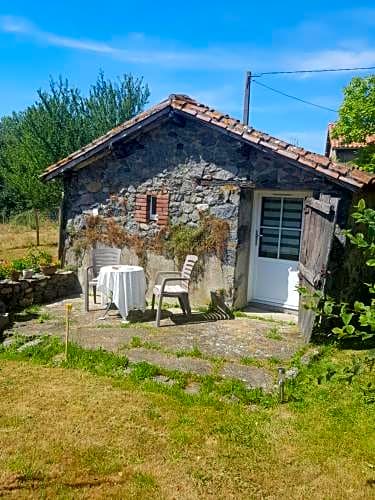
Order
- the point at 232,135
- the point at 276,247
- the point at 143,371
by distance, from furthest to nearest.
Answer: the point at 276,247 < the point at 232,135 < the point at 143,371

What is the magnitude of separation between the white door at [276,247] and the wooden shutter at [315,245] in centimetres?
91

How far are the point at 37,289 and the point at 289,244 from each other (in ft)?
17.2

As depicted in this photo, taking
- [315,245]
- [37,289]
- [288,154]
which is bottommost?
[37,289]

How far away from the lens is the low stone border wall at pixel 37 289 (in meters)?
7.83

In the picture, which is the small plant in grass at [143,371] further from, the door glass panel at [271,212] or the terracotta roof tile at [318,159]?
the terracotta roof tile at [318,159]

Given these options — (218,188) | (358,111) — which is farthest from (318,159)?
(358,111)

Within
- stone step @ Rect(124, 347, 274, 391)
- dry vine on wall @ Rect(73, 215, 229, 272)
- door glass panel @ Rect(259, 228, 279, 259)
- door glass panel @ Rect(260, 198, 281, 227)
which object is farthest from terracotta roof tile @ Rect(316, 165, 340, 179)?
stone step @ Rect(124, 347, 274, 391)

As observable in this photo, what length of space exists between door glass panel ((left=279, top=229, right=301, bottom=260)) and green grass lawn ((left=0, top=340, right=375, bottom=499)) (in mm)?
3146

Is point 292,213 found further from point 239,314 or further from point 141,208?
point 141,208

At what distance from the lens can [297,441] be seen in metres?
3.93

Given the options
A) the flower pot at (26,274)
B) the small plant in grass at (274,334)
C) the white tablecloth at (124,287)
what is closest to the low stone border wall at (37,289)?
the flower pot at (26,274)

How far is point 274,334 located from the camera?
688cm

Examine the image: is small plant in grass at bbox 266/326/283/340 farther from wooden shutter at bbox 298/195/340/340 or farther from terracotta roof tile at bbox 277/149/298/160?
terracotta roof tile at bbox 277/149/298/160

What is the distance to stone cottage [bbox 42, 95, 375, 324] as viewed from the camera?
7418 mm
